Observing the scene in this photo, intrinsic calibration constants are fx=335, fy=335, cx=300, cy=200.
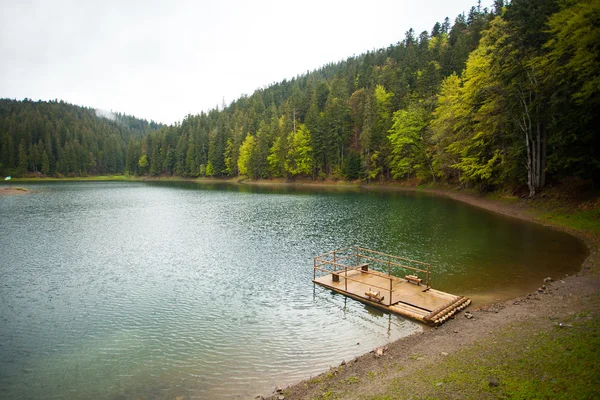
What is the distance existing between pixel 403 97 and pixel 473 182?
117 feet

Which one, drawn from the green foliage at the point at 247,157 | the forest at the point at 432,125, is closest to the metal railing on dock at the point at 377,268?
the forest at the point at 432,125

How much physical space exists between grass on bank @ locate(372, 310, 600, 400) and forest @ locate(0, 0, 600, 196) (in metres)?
25.5

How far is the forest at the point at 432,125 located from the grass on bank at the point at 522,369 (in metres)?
25.5

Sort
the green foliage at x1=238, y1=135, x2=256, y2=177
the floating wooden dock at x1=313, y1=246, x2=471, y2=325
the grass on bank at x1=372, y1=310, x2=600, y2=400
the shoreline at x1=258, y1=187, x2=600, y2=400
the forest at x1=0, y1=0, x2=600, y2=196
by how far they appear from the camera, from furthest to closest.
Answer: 1. the green foliage at x1=238, y1=135, x2=256, y2=177
2. the forest at x1=0, y1=0, x2=600, y2=196
3. the floating wooden dock at x1=313, y1=246, x2=471, y2=325
4. the shoreline at x1=258, y1=187, x2=600, y2=400
5. the grass on bank at x1=372, y1=310, x2=600, y2=400

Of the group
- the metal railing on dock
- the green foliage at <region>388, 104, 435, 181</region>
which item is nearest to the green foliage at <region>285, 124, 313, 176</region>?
the green foliage at <region>388, 104, 435, 181</region>

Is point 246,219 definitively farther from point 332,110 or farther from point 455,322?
point 332,110

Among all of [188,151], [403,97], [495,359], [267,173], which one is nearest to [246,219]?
[495,359]

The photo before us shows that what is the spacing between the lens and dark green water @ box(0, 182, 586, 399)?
12398mm

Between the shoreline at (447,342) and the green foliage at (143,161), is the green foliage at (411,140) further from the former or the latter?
the green foliage at (143,161)

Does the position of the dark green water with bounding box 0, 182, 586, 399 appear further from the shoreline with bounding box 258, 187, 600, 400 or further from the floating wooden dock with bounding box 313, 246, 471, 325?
the shoreline with bounding box 258, 187, 600, 400

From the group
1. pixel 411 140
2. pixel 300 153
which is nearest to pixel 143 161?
pixel 300 153

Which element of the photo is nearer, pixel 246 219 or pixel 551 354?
pixel 551 354

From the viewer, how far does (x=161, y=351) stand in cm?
1388

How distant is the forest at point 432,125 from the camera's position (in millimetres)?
31188
